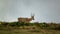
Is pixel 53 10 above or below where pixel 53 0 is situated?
below

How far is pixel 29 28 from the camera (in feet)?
11.7

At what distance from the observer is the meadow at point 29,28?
11.5ft

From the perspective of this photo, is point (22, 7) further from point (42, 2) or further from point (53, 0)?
point (53, 0)

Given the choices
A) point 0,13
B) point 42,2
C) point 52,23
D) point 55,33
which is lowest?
point 55,33

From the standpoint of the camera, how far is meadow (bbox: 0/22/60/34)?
11.5 ft

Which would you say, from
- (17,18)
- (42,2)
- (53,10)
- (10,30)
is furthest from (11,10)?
(53,10)

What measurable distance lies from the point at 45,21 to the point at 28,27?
42 cm

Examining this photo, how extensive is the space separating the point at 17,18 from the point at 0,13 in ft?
1.35

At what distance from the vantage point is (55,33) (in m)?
3.48

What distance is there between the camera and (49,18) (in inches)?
142

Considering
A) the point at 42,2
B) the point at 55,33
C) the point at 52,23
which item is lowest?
the point at 55,33

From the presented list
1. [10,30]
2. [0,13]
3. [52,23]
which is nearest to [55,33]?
[52,23]

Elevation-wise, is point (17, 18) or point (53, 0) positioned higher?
point (53, 0)

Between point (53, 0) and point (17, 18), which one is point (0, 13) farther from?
point (53, 0)
